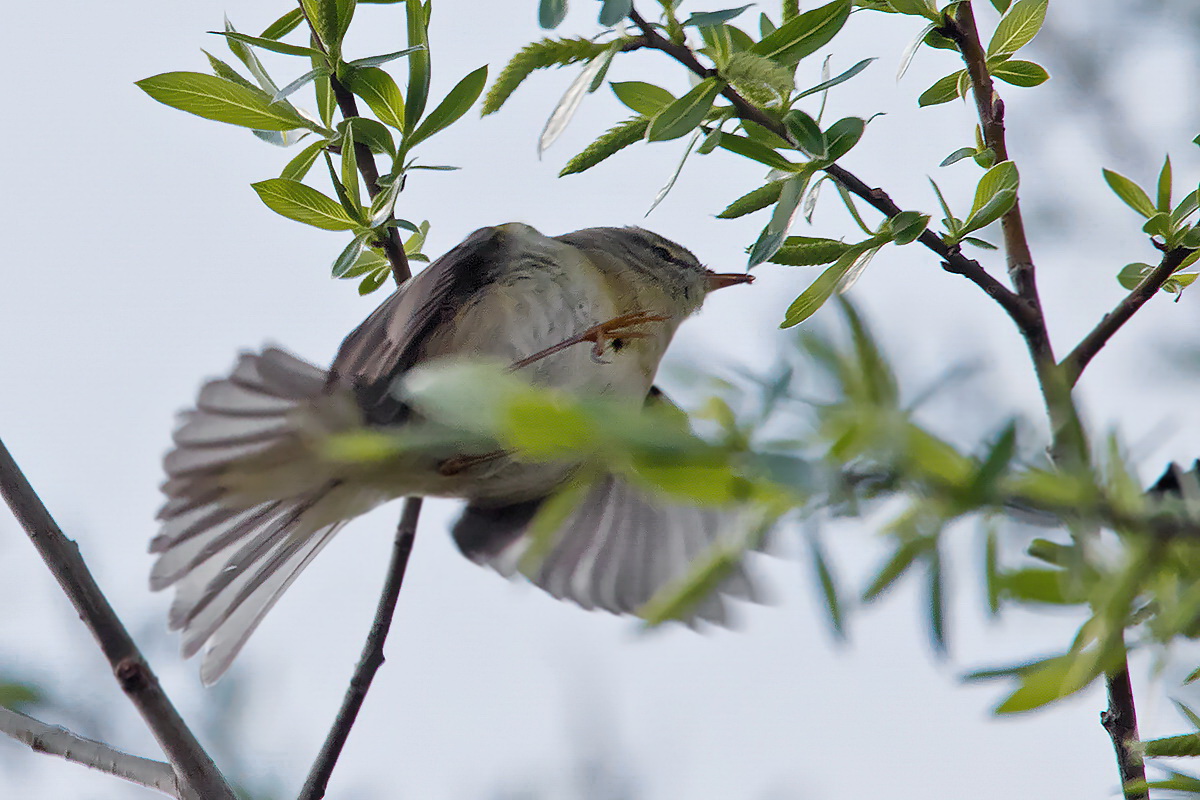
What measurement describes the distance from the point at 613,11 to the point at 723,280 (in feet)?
5.14

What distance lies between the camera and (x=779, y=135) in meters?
1.10

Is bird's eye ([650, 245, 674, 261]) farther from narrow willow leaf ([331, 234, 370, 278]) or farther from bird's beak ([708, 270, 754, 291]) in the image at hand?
narrow willow leaf ([331, 234, 370, 278])

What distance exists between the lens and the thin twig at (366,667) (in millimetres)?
1415

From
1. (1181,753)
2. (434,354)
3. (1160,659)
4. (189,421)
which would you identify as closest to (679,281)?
(434,354)

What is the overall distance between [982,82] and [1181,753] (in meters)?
0.77

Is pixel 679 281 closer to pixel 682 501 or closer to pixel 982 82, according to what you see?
pixel 982 82

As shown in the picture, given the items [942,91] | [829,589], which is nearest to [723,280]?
[942,91]

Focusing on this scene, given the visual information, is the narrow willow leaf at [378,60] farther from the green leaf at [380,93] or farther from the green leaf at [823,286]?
the green leaf at [823,286]

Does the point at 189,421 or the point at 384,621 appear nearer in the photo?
the point at 384,621

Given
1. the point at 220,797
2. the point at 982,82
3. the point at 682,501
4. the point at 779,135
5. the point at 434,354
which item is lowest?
the point at 220,797

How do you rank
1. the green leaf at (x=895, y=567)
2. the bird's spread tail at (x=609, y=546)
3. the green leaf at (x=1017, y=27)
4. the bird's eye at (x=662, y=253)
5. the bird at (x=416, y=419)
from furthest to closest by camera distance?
the bird's eye at (x=662, y=253)
the bird's spread tail at (x=609, y=546)
the bird at (x=416, y=419)
the green leaf at (x=1017, y=27)
the green leaf at (x=895, y=567)

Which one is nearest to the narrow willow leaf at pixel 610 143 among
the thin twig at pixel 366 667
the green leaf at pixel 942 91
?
the green leaf at pixel 942 91

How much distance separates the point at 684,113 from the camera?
3.18ft

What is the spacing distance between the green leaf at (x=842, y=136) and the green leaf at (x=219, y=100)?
23.9 inches
